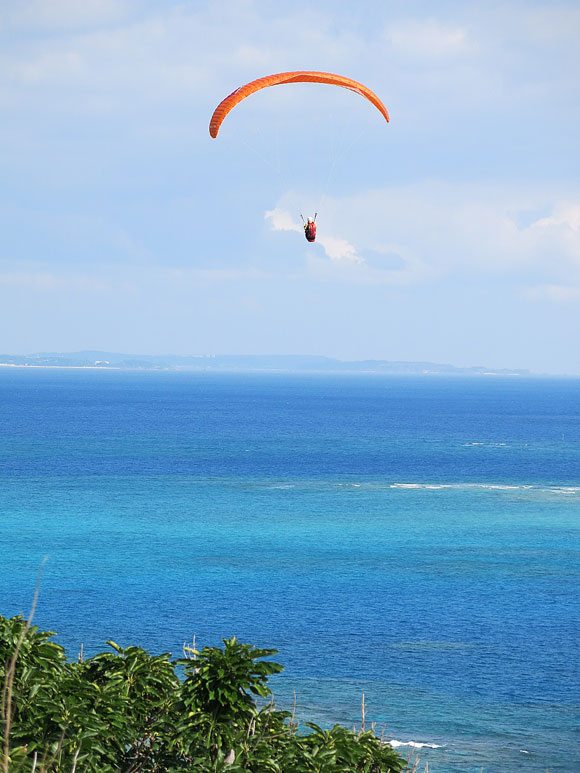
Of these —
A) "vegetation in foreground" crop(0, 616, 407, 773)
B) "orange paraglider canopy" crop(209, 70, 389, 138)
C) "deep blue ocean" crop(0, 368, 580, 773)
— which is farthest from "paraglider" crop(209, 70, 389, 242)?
"deep blue ocean" crop(0, 368, 580, 773)

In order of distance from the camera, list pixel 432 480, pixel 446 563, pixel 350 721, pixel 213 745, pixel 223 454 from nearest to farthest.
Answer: pixel 213 745
pixel 350 721
pixel 446 563
pixel 432 480
pixel 223 454

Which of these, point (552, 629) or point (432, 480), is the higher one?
point (432, 480)

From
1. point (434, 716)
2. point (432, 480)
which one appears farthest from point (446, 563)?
point (432, 480)

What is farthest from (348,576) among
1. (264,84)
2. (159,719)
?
(159,719)

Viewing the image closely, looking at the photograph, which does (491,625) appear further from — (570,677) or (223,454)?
(223,454)

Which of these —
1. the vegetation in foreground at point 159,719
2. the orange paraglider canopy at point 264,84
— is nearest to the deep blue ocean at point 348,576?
the vegetation in foreground at point 159,719

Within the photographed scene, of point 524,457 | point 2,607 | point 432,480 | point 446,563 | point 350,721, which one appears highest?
point 524,457

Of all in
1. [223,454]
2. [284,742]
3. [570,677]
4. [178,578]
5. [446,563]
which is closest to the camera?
[284,742]

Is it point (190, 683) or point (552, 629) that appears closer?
point (190, 683)
